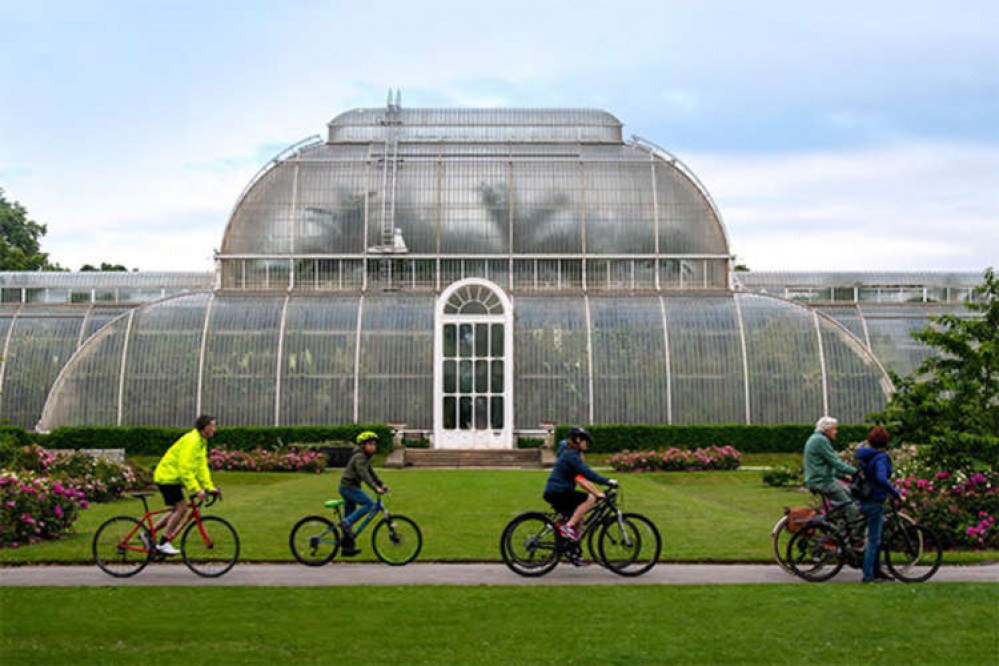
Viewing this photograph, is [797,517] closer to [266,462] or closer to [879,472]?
[879,472]

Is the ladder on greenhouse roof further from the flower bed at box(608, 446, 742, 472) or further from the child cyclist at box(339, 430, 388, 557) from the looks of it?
the child cyclist at box(339, 430, 388, 557)

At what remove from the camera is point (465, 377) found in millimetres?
45750

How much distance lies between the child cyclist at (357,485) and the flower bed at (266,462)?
22.3 m

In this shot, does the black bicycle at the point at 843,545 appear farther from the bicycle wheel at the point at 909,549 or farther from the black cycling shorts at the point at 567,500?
the black cycling shorts at the point at 567,500

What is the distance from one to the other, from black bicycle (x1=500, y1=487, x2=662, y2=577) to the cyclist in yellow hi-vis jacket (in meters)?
4.21

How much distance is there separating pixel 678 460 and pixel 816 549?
2335 cm

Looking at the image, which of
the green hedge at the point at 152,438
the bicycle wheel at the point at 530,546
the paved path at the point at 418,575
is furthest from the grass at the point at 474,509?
the green hedge at the point at 152,438

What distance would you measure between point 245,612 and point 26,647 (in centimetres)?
241

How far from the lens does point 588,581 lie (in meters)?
14.6

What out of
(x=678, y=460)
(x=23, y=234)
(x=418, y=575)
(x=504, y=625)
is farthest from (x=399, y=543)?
(x=23, y=234)

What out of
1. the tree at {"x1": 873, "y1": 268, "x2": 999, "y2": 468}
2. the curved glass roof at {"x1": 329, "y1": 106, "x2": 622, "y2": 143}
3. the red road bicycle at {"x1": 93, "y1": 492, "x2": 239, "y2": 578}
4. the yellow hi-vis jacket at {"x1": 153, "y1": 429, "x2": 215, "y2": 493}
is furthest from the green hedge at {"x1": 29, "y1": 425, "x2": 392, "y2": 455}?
the yellow hi-vis jacket at {"x1": 153, "y1": 429, "x2": 215, "y2": 493}

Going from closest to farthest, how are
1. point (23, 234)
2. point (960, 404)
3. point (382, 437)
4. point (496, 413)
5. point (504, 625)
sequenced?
point (504, 625) < point (960, 404) < point (382, 437) < point (496, 413) < point (23, 234)

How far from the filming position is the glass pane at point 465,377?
45562mm

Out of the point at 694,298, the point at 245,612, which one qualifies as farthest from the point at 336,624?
the point at 694,298
